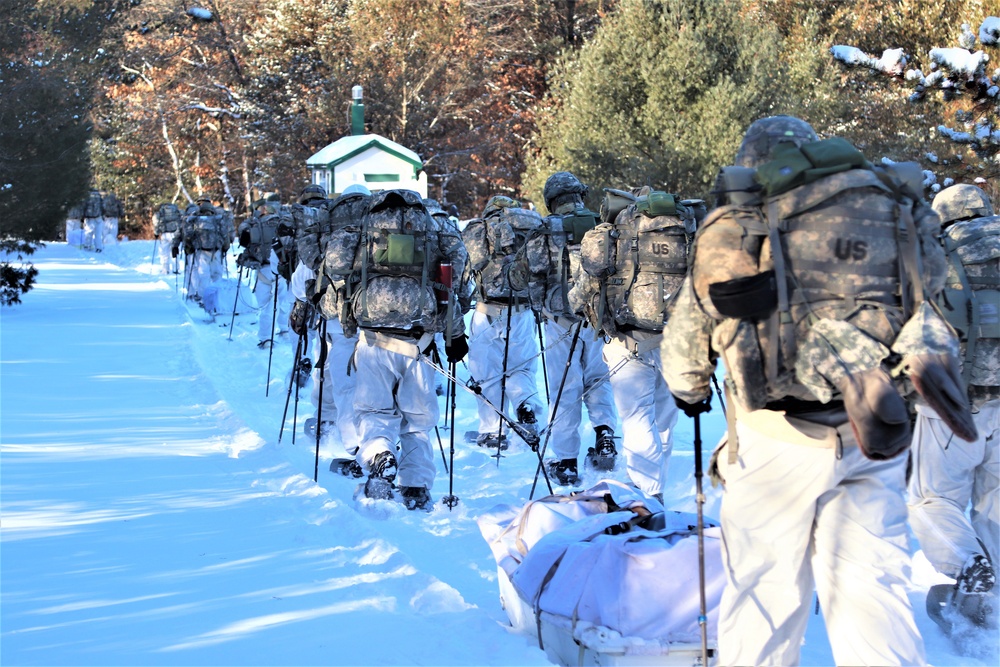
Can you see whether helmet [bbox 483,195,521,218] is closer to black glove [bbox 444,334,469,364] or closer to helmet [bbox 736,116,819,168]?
black glove [bbox 444,334,469,364]

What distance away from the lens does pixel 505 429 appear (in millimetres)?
10102

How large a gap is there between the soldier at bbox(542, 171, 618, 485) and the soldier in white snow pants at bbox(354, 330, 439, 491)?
48.0 inches

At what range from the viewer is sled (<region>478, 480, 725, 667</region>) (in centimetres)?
433

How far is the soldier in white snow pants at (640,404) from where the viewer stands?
24.6ft

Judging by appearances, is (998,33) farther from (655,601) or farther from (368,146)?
(368,146)

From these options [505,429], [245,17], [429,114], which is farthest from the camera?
[245,17]

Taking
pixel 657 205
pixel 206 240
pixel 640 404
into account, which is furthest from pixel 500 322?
pixel 206 240

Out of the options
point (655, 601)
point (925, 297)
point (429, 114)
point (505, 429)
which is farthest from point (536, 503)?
point (429, 114)

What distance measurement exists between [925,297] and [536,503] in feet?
7.59

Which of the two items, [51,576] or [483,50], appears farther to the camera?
[483,50]

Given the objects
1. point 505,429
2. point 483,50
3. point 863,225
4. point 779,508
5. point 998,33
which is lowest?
point 505,429

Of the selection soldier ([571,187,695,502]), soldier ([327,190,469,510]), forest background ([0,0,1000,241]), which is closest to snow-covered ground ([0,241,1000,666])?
soldier ([327,190,469,510])

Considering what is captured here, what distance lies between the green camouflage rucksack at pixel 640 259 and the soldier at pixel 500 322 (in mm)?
2106

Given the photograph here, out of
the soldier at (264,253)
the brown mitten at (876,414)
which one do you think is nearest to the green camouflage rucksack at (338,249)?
the brown mitten at (876,414)
